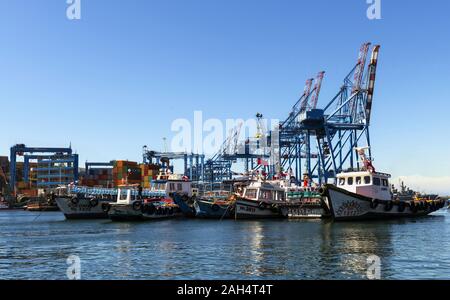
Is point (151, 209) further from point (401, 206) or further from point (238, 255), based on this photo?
point (238, 255)

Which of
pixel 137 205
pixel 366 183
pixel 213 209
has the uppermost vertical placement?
pixel 366 183

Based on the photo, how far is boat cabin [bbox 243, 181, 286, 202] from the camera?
6360 centimetres

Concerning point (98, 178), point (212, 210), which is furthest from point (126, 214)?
point (98, 178)

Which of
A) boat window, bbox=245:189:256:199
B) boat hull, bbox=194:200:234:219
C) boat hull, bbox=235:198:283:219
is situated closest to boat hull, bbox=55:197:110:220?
boat hull, bbox=194:200:234:219

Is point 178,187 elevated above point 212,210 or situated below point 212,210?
above

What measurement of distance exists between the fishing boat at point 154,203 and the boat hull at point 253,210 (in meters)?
12.3

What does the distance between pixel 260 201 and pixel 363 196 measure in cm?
1572

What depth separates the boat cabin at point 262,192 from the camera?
6360cm

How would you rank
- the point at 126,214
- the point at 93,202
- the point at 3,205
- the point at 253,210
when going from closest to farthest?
the point at 126,214 → the point at 253,210 → the point at 93,202 → the point at 3,205

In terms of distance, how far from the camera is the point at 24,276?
21969mm

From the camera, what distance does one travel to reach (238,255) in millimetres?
27641

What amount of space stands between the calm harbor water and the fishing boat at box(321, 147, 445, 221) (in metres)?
9.74

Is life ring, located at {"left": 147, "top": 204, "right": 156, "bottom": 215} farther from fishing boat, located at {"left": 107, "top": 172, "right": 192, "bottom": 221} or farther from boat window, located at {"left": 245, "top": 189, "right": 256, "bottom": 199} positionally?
boat window, located at {"left": 245, "top": 189, "right": 256, "bottom": 199}
